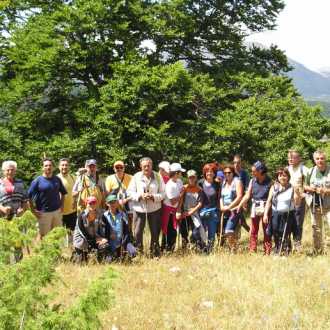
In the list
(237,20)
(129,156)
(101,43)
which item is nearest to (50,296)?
(129,156)

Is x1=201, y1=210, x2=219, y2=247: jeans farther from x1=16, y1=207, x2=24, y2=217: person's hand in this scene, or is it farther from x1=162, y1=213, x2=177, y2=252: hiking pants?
x1=16, y1=207, x2=24, y2=217: person's hand

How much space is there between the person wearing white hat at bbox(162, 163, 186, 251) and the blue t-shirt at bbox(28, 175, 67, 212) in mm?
2098

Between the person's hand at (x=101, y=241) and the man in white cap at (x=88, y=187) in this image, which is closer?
the person's hand at (x=101, y=241)

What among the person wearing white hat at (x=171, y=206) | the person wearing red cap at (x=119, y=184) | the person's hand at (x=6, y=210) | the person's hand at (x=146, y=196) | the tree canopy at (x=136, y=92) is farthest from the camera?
the tree canopy at (x=136, y=92)

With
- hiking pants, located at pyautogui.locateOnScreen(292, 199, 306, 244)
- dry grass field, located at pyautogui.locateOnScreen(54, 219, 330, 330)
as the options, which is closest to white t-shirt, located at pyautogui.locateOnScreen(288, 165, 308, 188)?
hiking pants, located at pyautogui.locateOnScreen(292, 199, 306, 244)

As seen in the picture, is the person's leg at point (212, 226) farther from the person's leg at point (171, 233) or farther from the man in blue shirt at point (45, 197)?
the man in blue shirt at point (45, 197)

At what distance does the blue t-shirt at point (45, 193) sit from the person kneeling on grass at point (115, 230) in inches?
37.9

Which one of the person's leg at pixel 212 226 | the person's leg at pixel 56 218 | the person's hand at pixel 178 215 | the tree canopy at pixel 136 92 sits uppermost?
the tree canopy at pixel 136 92

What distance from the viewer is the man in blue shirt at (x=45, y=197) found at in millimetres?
8656

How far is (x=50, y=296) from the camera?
3.21 m

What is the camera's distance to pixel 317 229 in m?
9.09

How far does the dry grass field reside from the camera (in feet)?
18.2

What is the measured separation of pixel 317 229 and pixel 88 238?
14.0 feet

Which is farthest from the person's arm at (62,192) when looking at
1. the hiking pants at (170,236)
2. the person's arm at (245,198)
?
the person's arm at (245,198)
